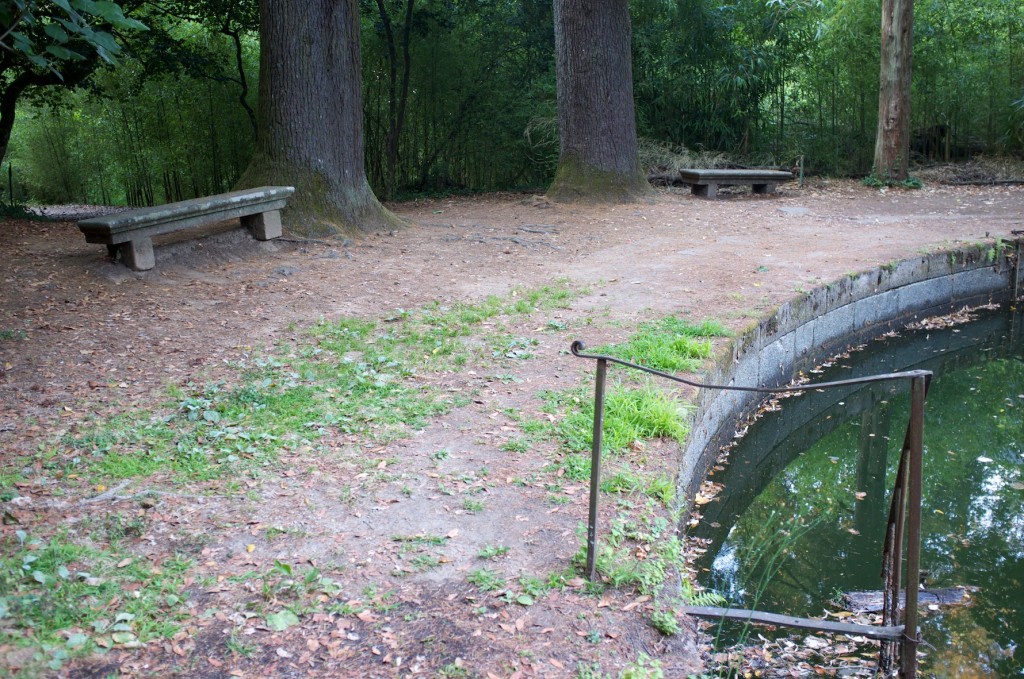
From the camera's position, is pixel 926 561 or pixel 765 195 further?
pixel 765 195

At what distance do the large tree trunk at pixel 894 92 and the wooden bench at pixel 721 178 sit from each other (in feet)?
4.61

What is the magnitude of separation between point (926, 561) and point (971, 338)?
14.0 feet

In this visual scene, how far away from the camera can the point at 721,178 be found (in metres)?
11.3

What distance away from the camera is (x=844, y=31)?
1255cm

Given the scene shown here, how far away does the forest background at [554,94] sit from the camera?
12.1 meters

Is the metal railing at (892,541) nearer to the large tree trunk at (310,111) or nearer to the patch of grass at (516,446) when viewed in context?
the patch of grass at (516,446)

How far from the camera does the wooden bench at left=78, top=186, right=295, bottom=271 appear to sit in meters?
6.16

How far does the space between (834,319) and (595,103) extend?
4554 mm

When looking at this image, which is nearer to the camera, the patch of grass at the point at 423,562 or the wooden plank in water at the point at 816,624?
the wooden plank in water at the point at 816,624

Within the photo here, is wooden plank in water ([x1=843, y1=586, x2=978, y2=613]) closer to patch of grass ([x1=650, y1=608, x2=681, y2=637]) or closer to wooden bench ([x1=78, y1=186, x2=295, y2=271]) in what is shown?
patch of grass ([x1=650, y1=608, x2=681, y2=637])

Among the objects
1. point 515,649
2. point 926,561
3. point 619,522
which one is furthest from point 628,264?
point 515,649

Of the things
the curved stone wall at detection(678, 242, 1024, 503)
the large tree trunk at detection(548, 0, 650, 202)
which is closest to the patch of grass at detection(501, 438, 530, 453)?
the curved stone wall at detection(678, 242, 1024, 503)

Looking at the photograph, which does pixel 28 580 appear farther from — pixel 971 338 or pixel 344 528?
pixel 971 338

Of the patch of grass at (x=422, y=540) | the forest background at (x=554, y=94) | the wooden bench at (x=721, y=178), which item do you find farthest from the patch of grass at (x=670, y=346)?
the forest background at (x=554, y=94)
